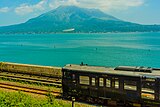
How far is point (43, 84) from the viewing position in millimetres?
28219

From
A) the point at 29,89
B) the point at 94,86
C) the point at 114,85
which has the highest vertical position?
→ the point at 114,85

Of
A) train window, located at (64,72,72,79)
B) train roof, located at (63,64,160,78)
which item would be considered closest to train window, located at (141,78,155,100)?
train roof, located at (63,64,160,78)

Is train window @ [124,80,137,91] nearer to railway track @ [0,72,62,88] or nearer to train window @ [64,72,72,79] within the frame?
train window @ [64,72,72,79]

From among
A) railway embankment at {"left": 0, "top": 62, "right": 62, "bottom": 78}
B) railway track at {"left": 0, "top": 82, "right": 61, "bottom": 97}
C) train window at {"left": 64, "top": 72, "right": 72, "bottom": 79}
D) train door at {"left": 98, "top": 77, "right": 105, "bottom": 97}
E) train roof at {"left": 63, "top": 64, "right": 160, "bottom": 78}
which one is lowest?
railway track at {"left": 0, "top": 82, "right": 61, "bottom": 97}

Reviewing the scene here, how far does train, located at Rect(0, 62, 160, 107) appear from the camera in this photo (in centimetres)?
→ 1834

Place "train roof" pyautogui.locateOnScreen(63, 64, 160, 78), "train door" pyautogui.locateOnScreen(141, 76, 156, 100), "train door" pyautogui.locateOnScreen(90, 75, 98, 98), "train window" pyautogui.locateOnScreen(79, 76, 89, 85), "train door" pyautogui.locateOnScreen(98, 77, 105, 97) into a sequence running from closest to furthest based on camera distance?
"train door" pyautogui.locateOnScreen(141, 76, 156, 100) < "train roof" pyautogui.locateOnScreen(63, 64, 160, 78) < "train door" pyautogui.locateOnScreen(98, 77, 105, 97) < "train door" pyautogui.locateOnScreen(90, 75, 98, 98) < "train window" pyautogui.locateOnScreen(79, 76, 89, 85)

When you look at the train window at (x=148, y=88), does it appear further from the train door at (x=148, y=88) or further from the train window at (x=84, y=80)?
the train window at (x=84, y=80)

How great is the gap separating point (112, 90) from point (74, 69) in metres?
3.46

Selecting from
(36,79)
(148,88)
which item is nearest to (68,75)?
(148,88)

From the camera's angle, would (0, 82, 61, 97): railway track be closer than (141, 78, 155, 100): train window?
No

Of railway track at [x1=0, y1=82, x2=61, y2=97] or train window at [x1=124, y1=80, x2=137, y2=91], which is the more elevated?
train window at [x1=124, y1=80, x2=137, y2=91]

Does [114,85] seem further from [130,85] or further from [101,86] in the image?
[130,85]

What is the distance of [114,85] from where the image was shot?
65.1 ft

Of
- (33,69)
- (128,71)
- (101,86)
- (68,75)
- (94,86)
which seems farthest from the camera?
(33,69)
